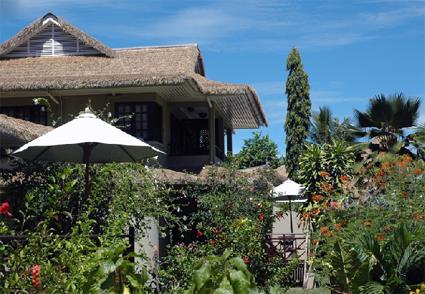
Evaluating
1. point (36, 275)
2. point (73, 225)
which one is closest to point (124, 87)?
point (73, 225)

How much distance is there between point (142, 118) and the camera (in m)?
21.3

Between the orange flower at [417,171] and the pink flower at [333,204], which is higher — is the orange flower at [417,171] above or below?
above

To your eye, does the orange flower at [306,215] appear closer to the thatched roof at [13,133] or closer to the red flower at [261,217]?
the red flower at [261,217]

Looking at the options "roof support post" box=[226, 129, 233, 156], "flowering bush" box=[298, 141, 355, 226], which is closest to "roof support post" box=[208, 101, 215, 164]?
"roof support post" box=[226, 129, 233, 156]

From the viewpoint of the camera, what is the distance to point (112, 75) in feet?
66.2

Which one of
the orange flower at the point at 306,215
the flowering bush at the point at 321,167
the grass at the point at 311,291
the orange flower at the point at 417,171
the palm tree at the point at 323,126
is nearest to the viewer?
the orange flower at the point at 417,171

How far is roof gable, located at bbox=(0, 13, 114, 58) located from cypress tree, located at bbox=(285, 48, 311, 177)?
1783 centimetres

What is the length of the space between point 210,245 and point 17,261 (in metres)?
5.77

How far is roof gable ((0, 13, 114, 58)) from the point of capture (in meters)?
22.6

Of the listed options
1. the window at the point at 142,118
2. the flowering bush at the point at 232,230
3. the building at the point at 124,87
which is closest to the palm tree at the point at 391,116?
the building at the point at 124,87

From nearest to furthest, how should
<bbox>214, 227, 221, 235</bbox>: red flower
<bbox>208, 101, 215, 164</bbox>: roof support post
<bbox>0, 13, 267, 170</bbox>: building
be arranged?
<bbox>214, 227, 221, 235</bbox>: red flower < <bbox>0, 13, 267, 170</bbox>: building < <bbox>208, 101, 215, 164</bbox>: roof support post

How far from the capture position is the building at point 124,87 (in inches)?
790

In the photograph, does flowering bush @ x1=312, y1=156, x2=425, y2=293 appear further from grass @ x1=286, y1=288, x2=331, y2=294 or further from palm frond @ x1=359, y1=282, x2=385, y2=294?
grass @ x1=286, y1=288, x2=331, y2=294

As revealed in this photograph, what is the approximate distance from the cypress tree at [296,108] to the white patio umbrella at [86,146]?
1147 inches
